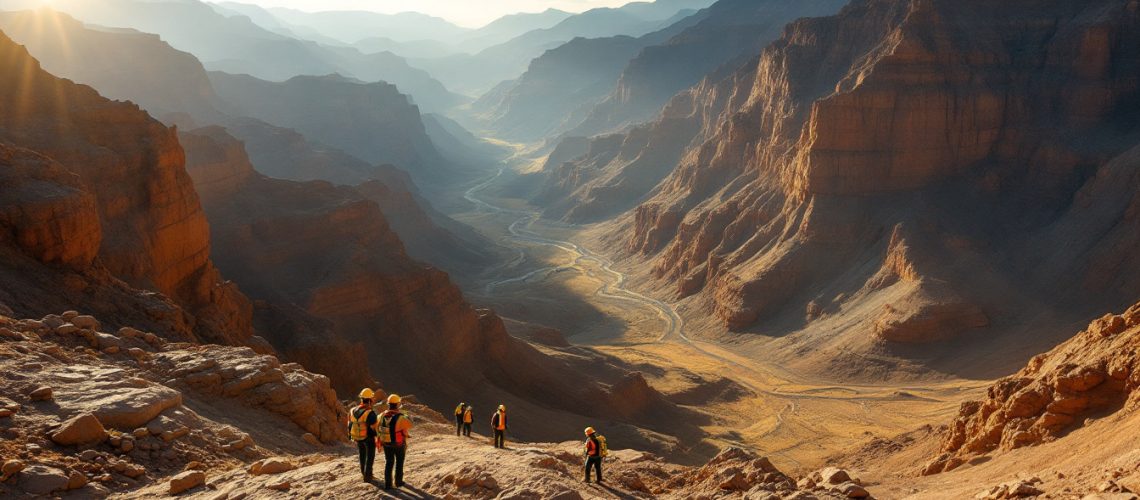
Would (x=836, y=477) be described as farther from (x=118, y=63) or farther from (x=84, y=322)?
(x=118, y=63)

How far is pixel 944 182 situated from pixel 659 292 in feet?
96.6

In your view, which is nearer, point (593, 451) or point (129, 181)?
point (593, 451)

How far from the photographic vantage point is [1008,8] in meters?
74.8

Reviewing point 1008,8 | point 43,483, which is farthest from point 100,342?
point 1008,8

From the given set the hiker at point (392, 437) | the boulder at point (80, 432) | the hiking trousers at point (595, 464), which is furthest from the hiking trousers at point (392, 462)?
the hiking trousers at point (595, 464)

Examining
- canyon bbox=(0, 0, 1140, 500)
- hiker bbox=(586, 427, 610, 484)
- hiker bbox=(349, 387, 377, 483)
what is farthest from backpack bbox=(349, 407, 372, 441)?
hiker bbox=(586, 427, 610, 484)

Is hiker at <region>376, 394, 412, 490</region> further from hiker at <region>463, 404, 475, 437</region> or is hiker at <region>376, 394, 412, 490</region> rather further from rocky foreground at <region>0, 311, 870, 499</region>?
hiker at <region>463, 404, 475, 437</region>

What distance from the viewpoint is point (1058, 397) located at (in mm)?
21453

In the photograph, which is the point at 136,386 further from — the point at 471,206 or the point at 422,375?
the point at 471,206

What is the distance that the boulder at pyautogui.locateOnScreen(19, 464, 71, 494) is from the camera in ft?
40.4

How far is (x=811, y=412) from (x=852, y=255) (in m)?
21.3

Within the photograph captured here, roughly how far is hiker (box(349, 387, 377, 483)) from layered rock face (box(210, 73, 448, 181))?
125 m

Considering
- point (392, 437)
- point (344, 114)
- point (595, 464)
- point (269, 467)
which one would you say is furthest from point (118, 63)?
point (392, 437)

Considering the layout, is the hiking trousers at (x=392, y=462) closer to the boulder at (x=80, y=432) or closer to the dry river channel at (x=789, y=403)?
the boulder at (x=80, y=432)
